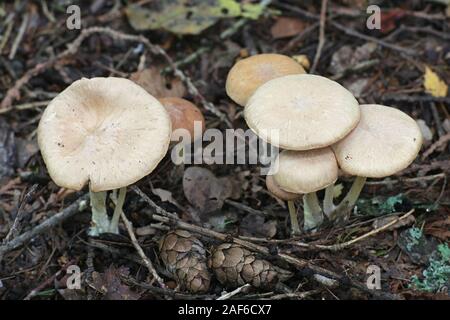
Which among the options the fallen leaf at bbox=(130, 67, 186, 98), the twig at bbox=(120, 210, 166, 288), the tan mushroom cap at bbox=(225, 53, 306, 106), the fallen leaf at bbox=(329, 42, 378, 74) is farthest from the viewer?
the fallen leaf at bbox=(329, 42, 378, 74)

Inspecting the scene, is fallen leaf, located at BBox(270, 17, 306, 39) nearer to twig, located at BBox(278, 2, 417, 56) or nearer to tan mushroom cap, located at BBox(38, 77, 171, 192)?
twig, located at BBox(278, 2, 417, 56)

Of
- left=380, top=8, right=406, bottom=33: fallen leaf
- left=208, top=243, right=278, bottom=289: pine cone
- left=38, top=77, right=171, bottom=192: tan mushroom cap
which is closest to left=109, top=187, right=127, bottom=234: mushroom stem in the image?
left=38, top=77, right=171, bottom=192: tan mushroom cap

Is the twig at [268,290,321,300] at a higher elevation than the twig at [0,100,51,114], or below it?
below

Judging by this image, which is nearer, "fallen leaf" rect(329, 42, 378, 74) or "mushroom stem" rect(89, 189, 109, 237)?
"mushroom stem" rect(89, 189, 109, 237)

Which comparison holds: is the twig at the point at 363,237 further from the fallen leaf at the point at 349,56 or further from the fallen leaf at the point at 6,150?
the fallen leaf at the point at 6,150

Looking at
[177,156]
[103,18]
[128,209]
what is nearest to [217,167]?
[177,156]

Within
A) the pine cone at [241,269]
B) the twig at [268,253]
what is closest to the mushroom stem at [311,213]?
the twig at [268,253]
